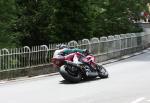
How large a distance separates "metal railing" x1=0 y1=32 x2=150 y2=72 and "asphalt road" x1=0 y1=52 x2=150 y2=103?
2.89 ft

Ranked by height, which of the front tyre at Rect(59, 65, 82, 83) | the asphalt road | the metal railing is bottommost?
the asphalt road

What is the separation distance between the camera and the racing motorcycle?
17.6 meters

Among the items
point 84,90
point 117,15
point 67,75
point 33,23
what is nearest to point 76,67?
point 67,75

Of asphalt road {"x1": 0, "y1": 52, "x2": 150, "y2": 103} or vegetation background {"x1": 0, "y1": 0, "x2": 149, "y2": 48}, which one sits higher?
vegetation background {"x1": 0, "y1": 0, "x2": 149, "y2": 48}

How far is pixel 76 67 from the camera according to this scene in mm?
17859

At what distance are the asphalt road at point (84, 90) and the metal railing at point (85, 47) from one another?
882 mm

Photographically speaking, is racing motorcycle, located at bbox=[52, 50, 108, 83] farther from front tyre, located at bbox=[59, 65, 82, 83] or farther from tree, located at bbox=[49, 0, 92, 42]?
tree, located at bbox=[49, 0, 92, 42]

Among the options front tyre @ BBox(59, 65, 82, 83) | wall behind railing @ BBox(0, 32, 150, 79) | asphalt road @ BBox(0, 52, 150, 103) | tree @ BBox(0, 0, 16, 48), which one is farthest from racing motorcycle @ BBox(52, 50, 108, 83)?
tree @ BBox(0, 0, 16, 48)

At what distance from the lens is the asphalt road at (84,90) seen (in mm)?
13695

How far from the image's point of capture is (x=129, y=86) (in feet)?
54.5

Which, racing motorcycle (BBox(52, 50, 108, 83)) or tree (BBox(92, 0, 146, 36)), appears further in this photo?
tree (BBox(92, 0, 146, 36))

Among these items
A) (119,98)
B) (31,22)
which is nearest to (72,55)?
(119,98)

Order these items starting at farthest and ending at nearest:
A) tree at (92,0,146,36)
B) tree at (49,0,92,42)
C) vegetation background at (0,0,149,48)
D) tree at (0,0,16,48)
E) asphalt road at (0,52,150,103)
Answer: tree at (92,0,146,36), tree at (49,0,92,42), vegetation background at (0,0,149,48), tree at (0,0,16,48), asphalt road at (0,52,150,103)

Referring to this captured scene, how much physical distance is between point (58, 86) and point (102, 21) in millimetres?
22572
